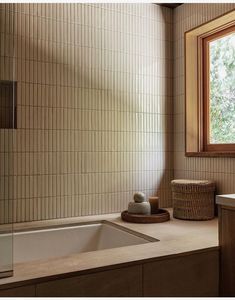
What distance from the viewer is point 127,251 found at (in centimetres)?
136

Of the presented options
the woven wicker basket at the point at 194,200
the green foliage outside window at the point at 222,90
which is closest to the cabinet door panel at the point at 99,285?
the woven wicker basket at the point at 194,200

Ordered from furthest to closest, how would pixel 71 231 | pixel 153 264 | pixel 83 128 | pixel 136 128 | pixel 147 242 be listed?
pixel 136 128, pixel 83 128, pixel 71 231, pixel 147 242, pixel 153 264

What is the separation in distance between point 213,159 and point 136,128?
21.9 inches

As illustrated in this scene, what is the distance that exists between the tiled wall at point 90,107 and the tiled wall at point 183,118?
59 millimetres

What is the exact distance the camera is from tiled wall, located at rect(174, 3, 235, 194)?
2.03 m

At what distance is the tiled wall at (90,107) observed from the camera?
190cm

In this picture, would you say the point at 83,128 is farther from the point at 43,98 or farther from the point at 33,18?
the point at 33,18

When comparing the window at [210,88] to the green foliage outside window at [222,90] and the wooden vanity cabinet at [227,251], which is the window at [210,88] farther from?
the wooden vanity cabinet at [227,251]

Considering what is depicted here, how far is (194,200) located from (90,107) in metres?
0.88

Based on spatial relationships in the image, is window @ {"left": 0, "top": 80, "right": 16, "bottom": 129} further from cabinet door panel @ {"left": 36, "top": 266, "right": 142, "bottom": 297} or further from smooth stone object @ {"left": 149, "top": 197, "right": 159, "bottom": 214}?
smooth stone object @ {"left": 149, "top": 197, "right": 159, "bottom": 214}

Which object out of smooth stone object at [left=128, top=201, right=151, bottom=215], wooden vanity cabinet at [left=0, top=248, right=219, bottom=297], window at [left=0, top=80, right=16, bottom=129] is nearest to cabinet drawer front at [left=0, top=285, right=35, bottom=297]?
wooden vanity cabinet at [left=0, top=248, right=219, bottom=297]

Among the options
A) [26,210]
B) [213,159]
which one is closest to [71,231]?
[26,210]

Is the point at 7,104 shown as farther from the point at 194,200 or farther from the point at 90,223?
the point at 194,200

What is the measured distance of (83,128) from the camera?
80.5 inches
